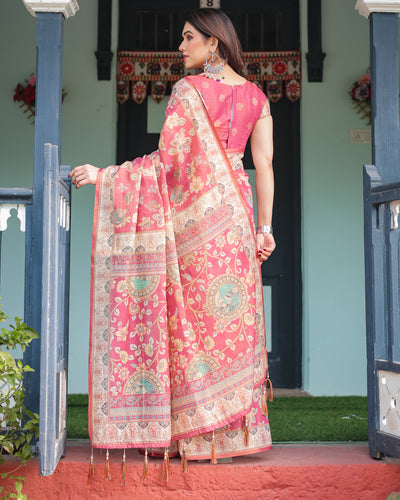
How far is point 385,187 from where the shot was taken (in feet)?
8.76

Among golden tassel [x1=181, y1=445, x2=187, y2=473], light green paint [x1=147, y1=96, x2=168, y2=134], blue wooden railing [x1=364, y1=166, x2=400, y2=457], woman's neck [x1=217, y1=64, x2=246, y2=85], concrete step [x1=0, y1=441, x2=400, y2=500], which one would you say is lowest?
concrete step [x1=0, y1=441, x2=400, y2=500]

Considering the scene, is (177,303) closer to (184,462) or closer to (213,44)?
(184,462)

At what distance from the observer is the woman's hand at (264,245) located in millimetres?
2779

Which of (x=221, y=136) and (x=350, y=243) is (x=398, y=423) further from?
(x=350, y=243)

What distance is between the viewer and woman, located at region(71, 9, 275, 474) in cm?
252

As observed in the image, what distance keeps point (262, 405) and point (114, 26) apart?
11.3 feet

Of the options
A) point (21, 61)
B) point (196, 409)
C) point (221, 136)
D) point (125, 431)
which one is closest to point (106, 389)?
point (125, 431)

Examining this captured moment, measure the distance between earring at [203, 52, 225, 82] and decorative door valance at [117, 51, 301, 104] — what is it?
7.39 ft

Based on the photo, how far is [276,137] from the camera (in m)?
5.12

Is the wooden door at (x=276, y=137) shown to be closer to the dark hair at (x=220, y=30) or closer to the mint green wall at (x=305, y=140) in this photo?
the mint green wall at (x=305, y=140)

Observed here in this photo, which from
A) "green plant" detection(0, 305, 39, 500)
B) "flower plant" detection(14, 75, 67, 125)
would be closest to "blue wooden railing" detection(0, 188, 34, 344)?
"green plant" detection(0, 305, 39, 500)

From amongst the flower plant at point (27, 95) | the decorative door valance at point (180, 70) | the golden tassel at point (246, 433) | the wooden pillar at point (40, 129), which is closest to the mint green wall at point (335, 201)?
the decorative door valance at point (180, 70)

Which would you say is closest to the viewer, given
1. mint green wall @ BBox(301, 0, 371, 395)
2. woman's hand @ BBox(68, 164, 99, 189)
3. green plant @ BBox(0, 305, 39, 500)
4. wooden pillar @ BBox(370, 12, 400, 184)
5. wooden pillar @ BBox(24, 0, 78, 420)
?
green plant @ BBox(0, 305, 39, 500)

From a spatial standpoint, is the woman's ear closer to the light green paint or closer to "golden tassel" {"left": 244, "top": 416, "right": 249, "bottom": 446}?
"golden tassel" {"left": 244, "top": 416, "right": 249, "bottom": 446}
